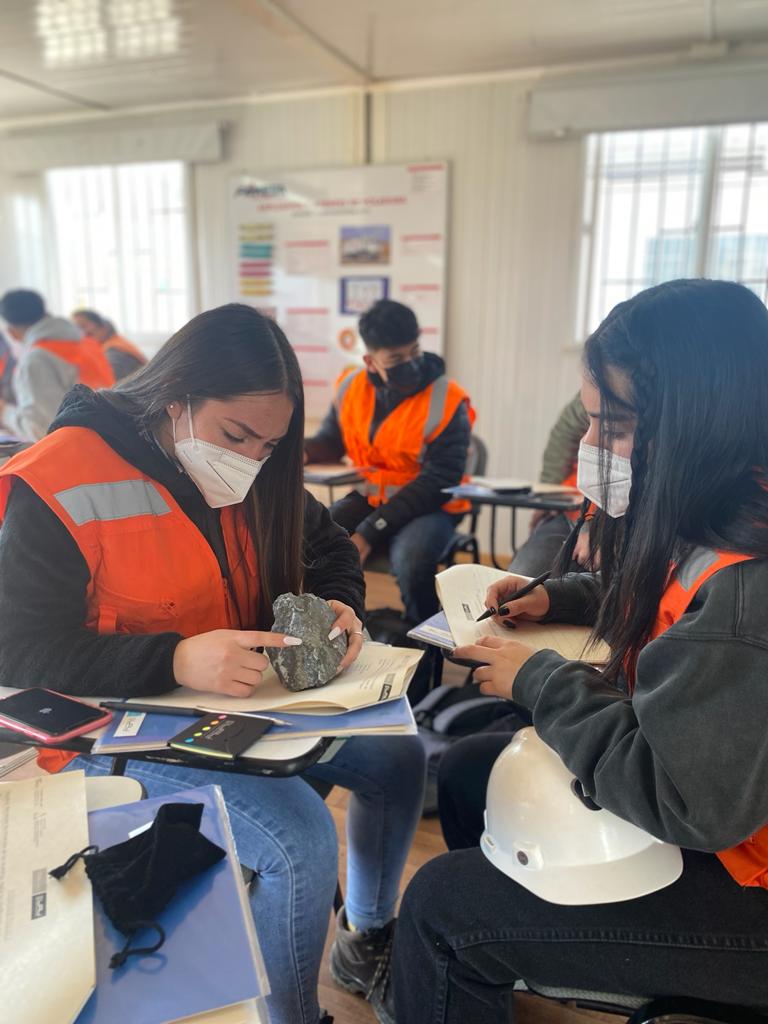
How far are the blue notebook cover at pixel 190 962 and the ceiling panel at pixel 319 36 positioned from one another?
11.0ft

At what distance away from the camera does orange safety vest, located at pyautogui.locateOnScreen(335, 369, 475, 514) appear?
9.19 ft

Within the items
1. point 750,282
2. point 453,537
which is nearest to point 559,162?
point 750,282

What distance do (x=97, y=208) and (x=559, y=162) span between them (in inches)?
124

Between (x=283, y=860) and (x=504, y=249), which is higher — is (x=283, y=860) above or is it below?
below

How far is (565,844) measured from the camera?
2.73 ft

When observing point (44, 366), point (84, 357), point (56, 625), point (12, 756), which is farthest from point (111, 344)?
point (12, 756)

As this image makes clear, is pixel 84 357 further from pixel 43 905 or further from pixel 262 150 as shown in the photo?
pixel 43 905

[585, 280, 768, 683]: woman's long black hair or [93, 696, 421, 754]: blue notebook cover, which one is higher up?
[585, 280, 768, 683]: woman's long black hair

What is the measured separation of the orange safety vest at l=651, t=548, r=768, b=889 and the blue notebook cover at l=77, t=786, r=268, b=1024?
21.3 inches

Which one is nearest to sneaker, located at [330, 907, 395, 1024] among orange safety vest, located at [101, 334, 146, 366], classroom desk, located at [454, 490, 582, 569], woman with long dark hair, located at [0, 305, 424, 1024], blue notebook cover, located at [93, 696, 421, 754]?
woman with long dark hair, located at [0, 305, 424, 1024]

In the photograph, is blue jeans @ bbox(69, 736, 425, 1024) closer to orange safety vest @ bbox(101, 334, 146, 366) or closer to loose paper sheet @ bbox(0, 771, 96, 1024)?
loose paper sheet @ bbox(0, 771, 96, 1024)

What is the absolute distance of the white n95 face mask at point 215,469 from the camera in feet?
3.94

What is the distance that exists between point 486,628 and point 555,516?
140 centimetres

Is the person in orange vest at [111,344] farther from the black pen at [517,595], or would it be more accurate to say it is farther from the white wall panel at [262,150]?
the black pen at [517,595]
